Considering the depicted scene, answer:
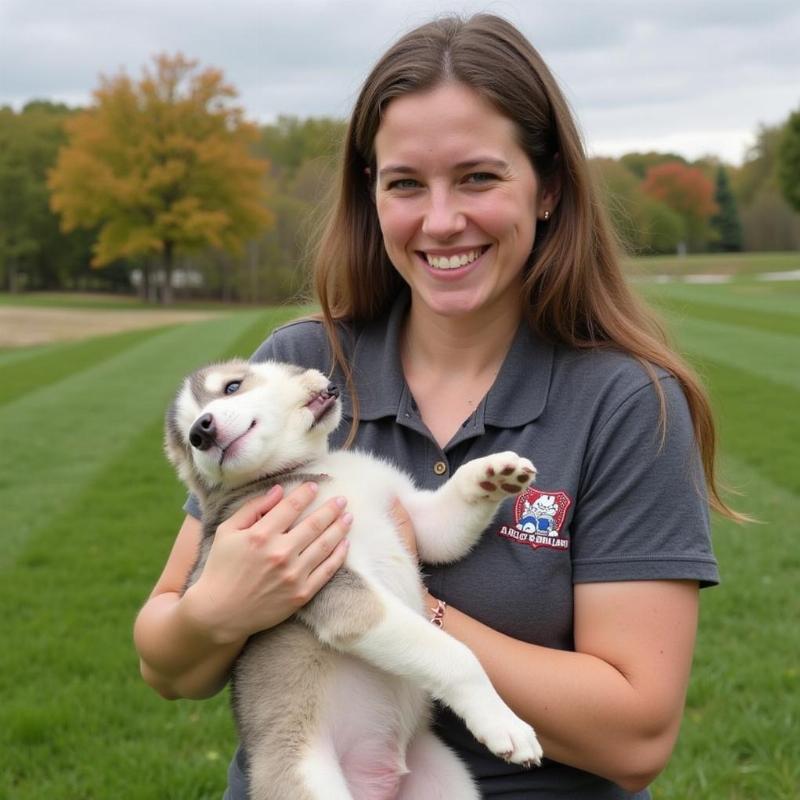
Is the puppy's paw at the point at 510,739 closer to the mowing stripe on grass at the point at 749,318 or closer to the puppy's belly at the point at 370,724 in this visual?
the puppy's belly at the point at 370,724

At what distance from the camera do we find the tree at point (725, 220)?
9219 cm

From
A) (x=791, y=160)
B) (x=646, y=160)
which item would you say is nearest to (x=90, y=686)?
(x=791, y=160)

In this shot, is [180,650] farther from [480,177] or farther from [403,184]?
[480,177]

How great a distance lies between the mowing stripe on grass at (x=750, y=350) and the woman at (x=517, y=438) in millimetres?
11364

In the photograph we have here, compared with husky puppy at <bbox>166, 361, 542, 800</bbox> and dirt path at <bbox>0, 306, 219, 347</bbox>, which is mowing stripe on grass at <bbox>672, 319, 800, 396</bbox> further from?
dirt path at <bbox>0, 306, 219, 347</bbox>

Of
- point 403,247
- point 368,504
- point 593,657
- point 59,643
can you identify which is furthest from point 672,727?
point 59,643

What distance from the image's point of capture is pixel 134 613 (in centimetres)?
736

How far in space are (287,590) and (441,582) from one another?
51cm

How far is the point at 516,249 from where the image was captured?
321cm

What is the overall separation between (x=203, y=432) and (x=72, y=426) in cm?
1251

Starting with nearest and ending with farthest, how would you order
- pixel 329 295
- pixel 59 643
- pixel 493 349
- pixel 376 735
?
pixel 376 735
pixel 493 349
pixel 329 295
pixel 59 643

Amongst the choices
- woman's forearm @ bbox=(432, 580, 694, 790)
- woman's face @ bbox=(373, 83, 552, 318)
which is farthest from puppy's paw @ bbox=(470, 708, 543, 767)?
woman's face @ bbox=(373, 83, 552, 318)

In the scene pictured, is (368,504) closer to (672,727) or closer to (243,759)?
(243,759)

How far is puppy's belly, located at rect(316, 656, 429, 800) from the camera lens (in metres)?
3.07
